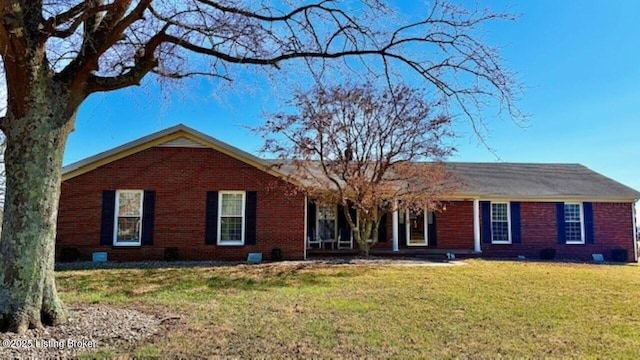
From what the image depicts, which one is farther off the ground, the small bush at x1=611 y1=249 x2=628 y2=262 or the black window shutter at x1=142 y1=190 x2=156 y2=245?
the black window shutter at x1=142 y1=190 x2=156 y2=245

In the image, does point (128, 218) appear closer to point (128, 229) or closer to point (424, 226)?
point (128, 229)

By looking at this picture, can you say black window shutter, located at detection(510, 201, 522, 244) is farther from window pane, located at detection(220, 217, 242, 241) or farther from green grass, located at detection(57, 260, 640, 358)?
window pane, located at detection(220, 217, 242, 241)

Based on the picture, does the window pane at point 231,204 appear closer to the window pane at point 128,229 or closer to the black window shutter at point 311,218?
the window pane at point 128,229

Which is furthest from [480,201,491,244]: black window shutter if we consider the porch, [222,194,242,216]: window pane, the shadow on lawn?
[222,194,242,216]: window pane

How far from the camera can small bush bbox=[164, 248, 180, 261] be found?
15586 mm

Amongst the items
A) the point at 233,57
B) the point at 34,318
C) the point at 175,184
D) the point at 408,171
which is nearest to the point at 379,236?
the point at 408,171

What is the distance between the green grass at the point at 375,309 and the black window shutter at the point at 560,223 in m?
6.47

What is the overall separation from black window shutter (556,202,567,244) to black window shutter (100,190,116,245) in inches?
717

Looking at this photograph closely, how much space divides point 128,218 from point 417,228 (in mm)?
11856

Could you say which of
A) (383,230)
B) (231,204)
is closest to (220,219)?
(231,204)

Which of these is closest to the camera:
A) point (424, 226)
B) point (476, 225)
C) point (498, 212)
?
point (476, 225)

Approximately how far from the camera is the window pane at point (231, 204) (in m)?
16.2

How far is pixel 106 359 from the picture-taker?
4.99 m

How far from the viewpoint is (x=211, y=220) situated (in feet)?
52.3
